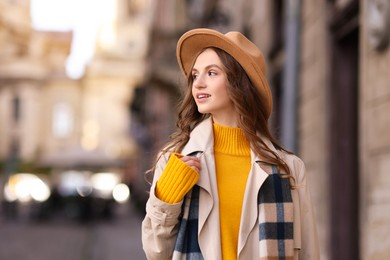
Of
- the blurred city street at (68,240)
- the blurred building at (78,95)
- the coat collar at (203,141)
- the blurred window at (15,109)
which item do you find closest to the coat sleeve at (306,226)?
the coat collar at (203,141)

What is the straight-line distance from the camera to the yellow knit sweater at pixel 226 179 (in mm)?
2648

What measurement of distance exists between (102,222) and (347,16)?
612 inches

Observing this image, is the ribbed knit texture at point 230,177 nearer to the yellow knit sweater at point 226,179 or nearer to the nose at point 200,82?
the yellow knit sweater at point 226,179

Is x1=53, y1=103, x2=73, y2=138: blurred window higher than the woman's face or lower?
higher

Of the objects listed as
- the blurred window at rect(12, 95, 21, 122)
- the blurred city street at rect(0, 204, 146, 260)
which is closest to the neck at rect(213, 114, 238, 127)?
the blurred city street at rect(0, 204, 146, 260)

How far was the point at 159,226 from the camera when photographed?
2707 mm

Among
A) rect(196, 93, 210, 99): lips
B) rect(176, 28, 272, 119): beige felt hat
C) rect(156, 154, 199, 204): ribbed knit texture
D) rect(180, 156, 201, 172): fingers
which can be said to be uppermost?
rect(176, 28, 272, 119): beige felt hat

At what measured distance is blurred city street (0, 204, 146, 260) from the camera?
11930 millimetres

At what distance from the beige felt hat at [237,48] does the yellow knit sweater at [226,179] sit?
17 cm

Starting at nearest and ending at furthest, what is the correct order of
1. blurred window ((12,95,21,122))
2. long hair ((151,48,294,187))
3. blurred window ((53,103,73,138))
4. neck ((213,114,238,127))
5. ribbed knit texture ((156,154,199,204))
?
ribbed knit texture ((156,154,199,204)), long hair ((151,48,294,187)), neck ((213,114,238,127)), blurred window ((12,95,21,122)), blurred window ((53,103,73,138))

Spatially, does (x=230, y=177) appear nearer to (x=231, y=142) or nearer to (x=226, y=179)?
(x=226, y=179)

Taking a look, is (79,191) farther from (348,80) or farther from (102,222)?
(348,80)

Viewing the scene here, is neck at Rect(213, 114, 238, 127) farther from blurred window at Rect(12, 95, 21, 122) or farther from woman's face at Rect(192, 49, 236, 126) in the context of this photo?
blurred window at Rect(12, 95, 21, 122)

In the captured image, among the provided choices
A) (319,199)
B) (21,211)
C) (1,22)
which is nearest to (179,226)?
(319,199)
